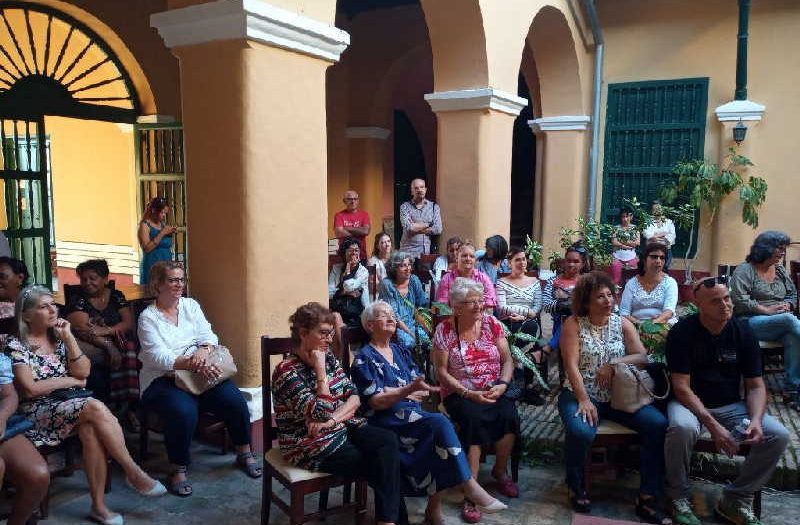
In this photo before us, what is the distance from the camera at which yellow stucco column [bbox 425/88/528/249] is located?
6145 millimetres

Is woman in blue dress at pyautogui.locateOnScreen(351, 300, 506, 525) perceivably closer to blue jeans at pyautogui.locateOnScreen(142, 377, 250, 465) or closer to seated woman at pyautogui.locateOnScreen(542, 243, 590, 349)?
blue jeans at pyautogui.locateOnScreen(142, 377, 250, 465)

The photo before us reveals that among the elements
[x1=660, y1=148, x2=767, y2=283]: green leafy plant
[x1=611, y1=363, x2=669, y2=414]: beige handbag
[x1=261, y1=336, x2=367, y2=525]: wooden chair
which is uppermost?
[x1=660, y1=148, x2=767, y2=283]: green leafy plant

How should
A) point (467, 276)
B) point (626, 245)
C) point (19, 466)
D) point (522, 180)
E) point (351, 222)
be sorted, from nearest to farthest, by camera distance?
point (19, 466)
point (467, 276)
point (351, 222)
point (626, 245)
point (522, 180)

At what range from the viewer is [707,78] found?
8719 mm

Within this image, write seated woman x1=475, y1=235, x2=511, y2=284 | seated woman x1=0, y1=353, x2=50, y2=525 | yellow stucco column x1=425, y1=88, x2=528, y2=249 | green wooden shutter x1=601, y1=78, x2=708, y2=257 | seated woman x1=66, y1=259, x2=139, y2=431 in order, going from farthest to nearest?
green wooden shutter x1=601, y1=78, x2=708, y2=257 → yellow stucco column x1=425, y1=88, x2=528, y2=249 → seated woman x1=475, y1=235, x2=511, y2=284 → seated woman x1=66, y1=259, x2=139, y2=431 → seated woman x1=0, y1=353, x2=50, y2=525

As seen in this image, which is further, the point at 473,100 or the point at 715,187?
the point at 715,187

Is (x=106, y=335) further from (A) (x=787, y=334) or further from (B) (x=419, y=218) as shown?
(A) (x=787, y=334)

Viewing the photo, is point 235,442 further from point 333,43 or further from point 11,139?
point 11,139

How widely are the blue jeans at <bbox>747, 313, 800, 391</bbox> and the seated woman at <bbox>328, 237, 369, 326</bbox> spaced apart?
9.05 feet

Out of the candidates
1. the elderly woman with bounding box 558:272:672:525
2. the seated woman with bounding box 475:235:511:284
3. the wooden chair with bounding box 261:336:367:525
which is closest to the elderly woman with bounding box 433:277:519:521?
the elderly woman with bounding box 558:272:672:525

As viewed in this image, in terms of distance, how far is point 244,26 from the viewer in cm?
337

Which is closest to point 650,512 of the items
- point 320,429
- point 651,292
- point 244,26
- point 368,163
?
point 320,429

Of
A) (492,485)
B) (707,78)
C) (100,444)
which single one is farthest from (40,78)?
(707,78)

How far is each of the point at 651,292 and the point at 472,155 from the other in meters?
2.28
